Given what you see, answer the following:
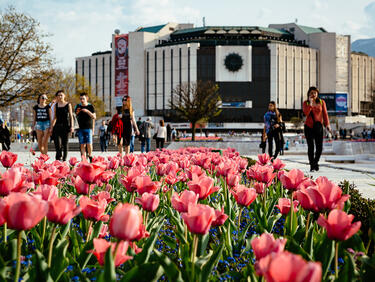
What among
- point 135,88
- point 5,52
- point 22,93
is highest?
point 135,88

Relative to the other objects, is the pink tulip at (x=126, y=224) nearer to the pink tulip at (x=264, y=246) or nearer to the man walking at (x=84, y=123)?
the pink tulip at (x=264, y=246)

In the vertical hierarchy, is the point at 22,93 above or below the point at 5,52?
below

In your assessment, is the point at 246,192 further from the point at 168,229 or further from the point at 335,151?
the point at 335,151

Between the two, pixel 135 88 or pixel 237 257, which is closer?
pixel 237 257

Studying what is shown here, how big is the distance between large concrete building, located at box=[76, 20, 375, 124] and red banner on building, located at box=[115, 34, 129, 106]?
78 centimetres

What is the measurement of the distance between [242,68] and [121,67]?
2632 cm

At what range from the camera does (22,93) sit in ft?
80.3

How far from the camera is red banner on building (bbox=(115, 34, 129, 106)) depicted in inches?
3428

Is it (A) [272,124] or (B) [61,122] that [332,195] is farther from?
(A) [272,124]

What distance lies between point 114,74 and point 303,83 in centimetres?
4098

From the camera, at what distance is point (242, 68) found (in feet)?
263

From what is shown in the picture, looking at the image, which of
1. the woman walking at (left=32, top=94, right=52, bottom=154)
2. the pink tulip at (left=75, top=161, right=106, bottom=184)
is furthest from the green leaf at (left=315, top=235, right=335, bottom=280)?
the woman walking at (left=32, top=94, right=52, bottom=154)

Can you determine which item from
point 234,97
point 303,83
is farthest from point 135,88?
point 303,83

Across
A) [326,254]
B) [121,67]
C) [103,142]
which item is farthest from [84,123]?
[121,67]
